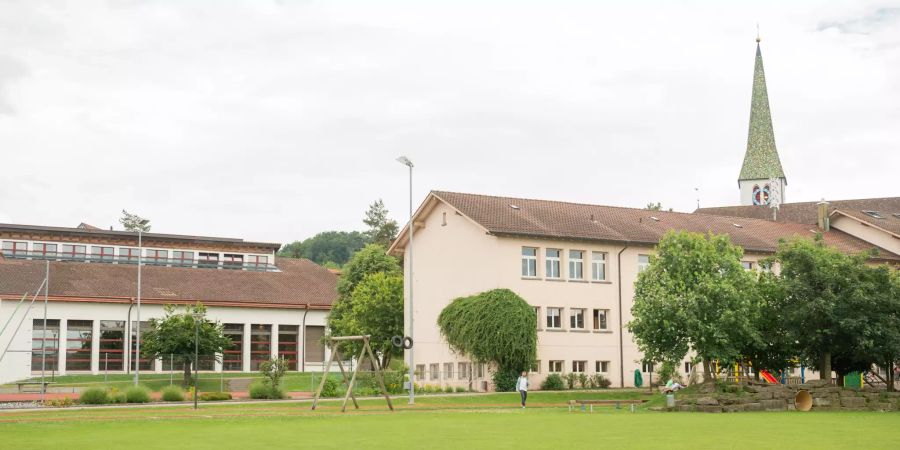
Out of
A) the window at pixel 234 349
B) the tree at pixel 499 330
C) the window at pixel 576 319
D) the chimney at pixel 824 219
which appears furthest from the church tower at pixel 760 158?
the tree at pixel 499 330

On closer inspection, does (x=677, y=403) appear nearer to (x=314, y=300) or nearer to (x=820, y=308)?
(x=820, y=308)

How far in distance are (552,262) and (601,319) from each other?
13.4ft

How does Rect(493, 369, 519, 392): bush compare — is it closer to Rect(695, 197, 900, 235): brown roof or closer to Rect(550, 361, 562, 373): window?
Rect(550, 361, 562, 373): window

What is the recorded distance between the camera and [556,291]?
56688 mm

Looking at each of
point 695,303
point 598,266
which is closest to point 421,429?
point 695,303

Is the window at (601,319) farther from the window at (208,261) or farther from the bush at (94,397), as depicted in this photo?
the window at (208,261)

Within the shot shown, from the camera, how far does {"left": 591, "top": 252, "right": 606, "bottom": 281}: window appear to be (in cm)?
5820

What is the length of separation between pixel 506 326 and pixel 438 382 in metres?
7.66

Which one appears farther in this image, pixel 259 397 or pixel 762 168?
pixel 762 168

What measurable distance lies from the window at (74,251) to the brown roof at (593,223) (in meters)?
31.0

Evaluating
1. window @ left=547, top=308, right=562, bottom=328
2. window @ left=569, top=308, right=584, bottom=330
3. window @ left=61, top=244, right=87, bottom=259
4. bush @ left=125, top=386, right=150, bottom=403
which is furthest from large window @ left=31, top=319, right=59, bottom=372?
window @ left=569, top=308, right=584, bottom=330

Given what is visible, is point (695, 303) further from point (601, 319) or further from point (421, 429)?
point (421, 429)

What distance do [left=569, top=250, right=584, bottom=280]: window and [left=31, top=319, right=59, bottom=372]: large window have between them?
1294 inches

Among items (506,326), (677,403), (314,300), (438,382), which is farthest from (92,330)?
(677,403)
